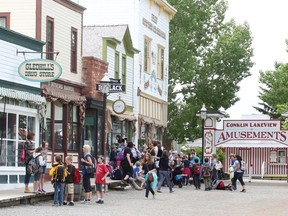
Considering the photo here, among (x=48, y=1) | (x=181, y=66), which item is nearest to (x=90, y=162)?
(x=48, y=1)

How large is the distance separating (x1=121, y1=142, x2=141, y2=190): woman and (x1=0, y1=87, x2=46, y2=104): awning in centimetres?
375

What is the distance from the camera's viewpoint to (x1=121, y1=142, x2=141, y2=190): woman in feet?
109

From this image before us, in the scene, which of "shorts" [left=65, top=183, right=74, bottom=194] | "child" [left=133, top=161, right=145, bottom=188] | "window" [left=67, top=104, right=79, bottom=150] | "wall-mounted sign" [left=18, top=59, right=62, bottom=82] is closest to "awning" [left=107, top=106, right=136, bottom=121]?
"window" [left=67, top=104, right=79, bottom=150]

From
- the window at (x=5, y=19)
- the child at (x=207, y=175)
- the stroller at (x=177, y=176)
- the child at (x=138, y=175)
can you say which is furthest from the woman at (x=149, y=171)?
the window at (x=5, y=19)

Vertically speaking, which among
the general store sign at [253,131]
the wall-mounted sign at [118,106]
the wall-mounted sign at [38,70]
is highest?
the wall-mounted sign at [38,70]

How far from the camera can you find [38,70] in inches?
1158

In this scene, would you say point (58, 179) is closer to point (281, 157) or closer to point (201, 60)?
point (201, 60)

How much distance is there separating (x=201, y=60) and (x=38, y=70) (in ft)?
123

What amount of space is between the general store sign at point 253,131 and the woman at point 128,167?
16.0 meters

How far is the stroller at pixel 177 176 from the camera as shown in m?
39.0

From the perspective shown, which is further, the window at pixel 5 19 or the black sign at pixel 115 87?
the black sign at pixel 115 87

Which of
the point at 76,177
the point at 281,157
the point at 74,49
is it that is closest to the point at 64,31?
the point at 74,49

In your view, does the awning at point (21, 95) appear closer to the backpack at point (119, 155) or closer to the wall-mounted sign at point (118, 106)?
the backpack at point (119, 155)

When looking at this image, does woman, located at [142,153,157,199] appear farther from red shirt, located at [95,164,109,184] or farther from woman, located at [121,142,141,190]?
red shirt, located at [95,164,109,184]
